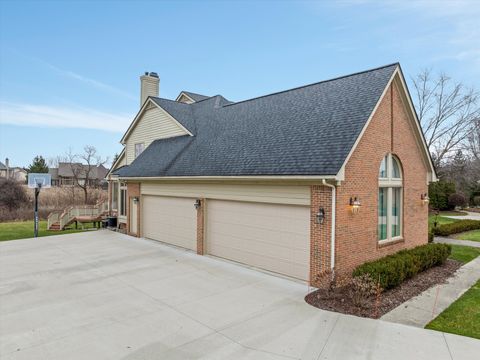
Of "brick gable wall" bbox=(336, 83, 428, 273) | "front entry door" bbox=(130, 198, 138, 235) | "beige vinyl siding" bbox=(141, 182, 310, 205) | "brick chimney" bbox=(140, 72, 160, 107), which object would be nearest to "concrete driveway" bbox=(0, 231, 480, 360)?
"brick gable wall" bbox=(336, 83, 428, 273)

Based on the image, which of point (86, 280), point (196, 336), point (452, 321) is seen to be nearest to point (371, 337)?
point (452, 321)

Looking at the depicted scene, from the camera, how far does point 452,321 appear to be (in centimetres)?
649

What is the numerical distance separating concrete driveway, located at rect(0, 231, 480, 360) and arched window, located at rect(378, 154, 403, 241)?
3884 mm

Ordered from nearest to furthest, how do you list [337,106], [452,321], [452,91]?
[452,321] → [337,106] → [452,91]

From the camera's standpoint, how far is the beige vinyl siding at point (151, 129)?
57.8 feet

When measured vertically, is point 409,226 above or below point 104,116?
below

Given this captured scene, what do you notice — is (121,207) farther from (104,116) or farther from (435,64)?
(435,64)

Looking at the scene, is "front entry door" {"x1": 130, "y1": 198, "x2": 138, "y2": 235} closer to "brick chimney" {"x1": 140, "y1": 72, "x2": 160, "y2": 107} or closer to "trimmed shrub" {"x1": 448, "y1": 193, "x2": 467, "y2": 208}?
"brick chimney" {"x1": 140, "y1": 72, "x2": 160, "y2": 107}

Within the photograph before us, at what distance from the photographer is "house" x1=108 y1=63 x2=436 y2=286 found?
852 centimetres

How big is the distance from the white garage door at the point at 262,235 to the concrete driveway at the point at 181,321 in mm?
538

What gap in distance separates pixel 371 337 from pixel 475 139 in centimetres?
4196

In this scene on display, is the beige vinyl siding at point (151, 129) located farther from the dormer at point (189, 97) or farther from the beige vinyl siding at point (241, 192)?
the dormer at point (189, 97)

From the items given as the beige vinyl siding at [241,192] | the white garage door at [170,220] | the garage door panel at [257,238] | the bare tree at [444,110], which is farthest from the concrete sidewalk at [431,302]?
the bare tree at [444,110]

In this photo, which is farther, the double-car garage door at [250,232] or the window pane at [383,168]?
the window pane at [383,168]
